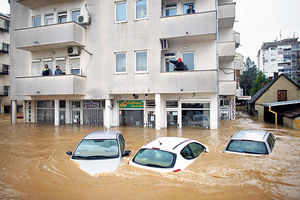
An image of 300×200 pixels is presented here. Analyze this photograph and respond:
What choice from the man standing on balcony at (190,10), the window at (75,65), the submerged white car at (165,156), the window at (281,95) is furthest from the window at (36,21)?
the window at (281,95)

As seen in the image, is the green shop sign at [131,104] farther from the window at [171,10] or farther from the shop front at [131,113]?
the window at [171,10]

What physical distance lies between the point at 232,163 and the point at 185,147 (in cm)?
170

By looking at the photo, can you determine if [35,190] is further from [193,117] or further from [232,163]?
[193,117]

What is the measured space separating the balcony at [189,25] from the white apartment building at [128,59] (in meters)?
0.06

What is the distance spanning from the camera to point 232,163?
658cm

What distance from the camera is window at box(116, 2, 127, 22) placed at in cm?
1619

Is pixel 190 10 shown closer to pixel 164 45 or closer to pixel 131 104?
pixel 164 45

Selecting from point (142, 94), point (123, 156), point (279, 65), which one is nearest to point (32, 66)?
point (142, 94)

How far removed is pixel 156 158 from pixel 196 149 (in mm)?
1782

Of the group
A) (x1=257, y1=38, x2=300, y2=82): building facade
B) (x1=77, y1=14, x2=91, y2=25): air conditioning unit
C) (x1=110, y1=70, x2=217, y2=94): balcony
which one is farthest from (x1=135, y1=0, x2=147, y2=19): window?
(x1=257, y1=38, x2=300, y2=82): building facade

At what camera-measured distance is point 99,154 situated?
6434 mm

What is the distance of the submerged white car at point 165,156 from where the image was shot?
532 cm

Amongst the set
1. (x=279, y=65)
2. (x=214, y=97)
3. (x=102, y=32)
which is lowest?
(x=214, y=97)

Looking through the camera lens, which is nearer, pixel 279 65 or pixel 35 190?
pixel 35 190
